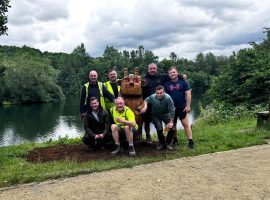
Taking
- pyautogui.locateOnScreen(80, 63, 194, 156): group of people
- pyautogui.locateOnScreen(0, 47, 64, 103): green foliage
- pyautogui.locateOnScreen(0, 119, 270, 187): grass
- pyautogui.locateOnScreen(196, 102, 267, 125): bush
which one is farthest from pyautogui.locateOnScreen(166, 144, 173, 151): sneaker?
pyautogui.locateOnScreen(0, 47, 64, 103): green foliage

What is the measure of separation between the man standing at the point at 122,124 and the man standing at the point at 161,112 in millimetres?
534

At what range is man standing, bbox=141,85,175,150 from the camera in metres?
8.57

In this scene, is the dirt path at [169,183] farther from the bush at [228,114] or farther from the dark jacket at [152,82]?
the bush at [228,114]

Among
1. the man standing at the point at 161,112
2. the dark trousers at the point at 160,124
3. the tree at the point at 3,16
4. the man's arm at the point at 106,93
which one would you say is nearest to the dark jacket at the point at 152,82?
the man standing at the point at 161,112

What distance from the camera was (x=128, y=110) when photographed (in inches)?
330

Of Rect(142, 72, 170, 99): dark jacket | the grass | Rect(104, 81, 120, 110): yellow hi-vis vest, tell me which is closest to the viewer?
the grass

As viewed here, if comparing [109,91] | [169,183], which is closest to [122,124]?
[109,91]

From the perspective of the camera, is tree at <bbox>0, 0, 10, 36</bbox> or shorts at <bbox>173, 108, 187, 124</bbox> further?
tree at <bbox>0, 0, 10, 36</bbox>

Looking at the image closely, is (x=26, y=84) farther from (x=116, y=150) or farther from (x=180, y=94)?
(x=116, y=150)

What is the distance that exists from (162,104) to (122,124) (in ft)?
3.04

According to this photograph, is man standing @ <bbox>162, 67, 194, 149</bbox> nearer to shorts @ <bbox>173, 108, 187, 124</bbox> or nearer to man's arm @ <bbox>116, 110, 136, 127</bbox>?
shorts @ <bbox>173, 108, 187, 124</bbox>

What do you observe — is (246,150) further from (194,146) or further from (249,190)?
(249,190)

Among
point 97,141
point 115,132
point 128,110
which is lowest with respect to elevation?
point 97,141

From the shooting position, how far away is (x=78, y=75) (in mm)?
116250
